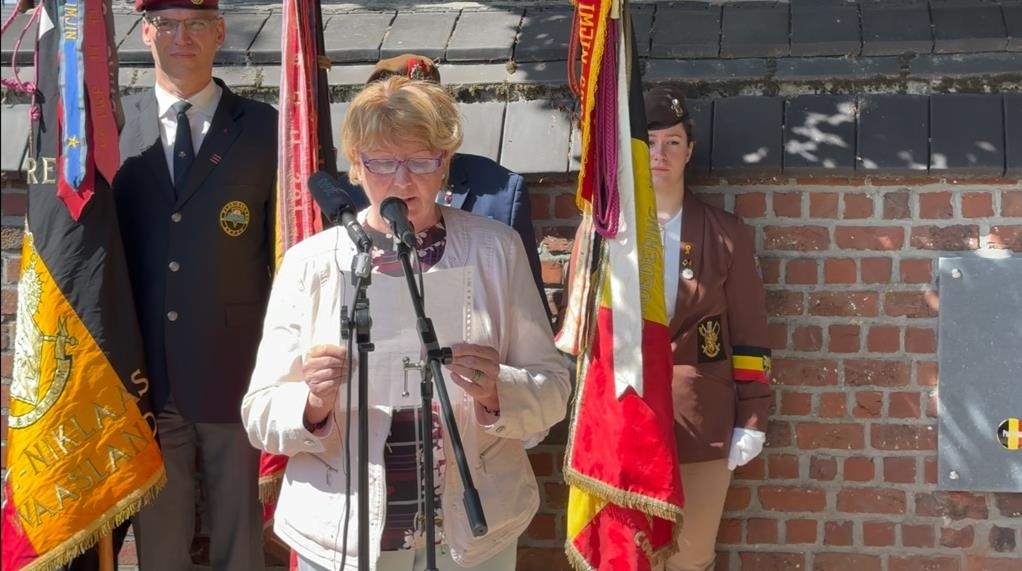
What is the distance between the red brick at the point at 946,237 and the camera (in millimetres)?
4656

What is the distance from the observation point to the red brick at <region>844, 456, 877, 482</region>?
4738 millimetres

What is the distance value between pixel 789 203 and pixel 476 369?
6.33 ft

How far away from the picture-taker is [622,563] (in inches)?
159

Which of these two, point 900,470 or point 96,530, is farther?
point 900,470

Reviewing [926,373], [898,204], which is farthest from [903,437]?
[898,204]

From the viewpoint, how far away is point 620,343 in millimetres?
3988

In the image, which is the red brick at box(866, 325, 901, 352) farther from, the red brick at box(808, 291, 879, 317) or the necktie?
the necktie

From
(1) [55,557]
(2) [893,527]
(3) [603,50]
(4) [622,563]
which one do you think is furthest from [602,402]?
(1) [55,557]

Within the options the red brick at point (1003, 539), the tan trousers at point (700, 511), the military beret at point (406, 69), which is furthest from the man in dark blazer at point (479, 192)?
the red brick at point (1003, 539)

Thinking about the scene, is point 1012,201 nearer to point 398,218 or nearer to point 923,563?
point 923,563

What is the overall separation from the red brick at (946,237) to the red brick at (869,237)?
0.05 meters

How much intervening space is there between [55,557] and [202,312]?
0.81 metres

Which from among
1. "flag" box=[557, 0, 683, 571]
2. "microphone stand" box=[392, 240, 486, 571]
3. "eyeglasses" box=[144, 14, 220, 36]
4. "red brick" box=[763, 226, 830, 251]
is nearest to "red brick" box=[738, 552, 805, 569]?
"flag" box=[557, 0, 683, 571]

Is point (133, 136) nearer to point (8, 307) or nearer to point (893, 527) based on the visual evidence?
point (8, 307)
